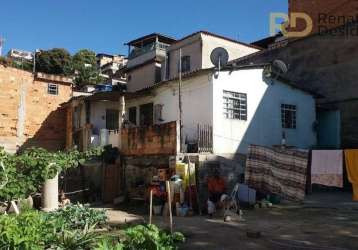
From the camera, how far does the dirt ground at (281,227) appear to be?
930 centimetres

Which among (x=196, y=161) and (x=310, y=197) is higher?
(x=196, y=161)

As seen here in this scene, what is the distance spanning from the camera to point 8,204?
1204cm

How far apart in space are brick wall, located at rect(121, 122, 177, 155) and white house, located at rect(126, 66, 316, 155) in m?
1.08

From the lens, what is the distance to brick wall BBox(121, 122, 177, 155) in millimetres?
15558

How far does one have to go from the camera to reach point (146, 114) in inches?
866

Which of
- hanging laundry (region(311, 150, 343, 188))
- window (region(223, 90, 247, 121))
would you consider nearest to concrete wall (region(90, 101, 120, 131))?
window (region(223, 90, 247, 121))

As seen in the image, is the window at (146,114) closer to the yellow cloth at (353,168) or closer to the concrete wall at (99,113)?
the concrete wall at (99,113)

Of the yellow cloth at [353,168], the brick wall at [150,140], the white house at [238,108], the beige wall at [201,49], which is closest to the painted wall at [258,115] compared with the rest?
the white house at [238,108]

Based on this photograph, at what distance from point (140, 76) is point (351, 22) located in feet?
48.7

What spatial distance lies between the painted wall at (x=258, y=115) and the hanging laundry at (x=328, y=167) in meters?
4.14

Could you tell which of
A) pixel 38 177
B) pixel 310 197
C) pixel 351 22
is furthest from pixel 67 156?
pixel 351 22

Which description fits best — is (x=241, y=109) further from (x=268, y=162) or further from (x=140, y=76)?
(x=140, y=76)

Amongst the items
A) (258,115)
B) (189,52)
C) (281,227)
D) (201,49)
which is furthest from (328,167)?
(189,52)

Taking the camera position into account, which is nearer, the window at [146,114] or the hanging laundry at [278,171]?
the hanging laundry at [278,171]
